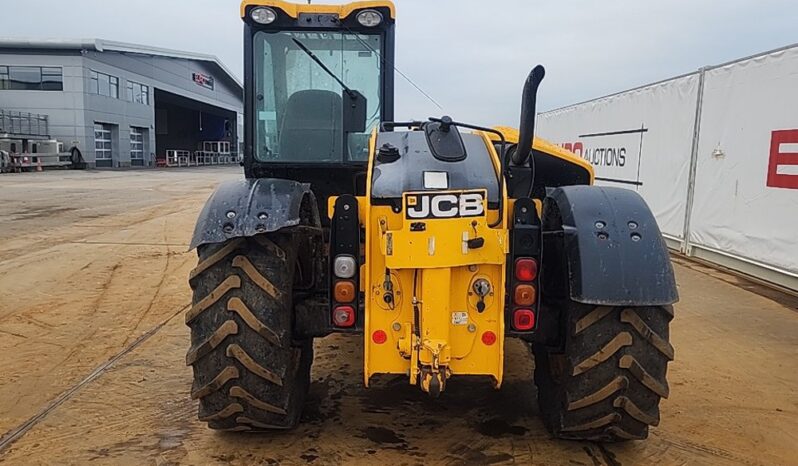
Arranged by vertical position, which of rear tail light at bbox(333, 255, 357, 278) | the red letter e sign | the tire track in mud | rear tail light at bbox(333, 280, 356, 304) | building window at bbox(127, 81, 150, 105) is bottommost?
the tire track in mud

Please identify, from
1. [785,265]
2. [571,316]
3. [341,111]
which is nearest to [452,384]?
[571,316]

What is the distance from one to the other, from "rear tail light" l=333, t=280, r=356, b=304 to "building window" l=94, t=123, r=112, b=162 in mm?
36604

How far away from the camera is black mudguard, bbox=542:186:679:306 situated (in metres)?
2.91

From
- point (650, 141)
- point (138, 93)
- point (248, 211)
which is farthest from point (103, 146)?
point (248, 211)

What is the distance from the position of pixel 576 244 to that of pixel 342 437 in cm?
161

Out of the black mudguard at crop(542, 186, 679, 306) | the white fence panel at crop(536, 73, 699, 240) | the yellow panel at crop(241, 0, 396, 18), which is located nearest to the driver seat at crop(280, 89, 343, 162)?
the yellow panel at crop(241, 0, 396, 18)

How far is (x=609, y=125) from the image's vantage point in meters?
13.1

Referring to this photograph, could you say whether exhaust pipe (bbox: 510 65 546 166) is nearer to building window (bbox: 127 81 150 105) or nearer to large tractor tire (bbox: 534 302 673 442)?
large tractor tire (bbox: 534 302 673 442)

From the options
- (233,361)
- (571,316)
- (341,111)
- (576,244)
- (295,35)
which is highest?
(295,35)

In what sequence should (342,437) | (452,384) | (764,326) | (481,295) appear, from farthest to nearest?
(764,326) < (452,384) < (342,437) < (481,295)

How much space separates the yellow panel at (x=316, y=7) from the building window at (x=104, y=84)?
34.3 m

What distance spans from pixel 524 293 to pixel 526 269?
0.39ft

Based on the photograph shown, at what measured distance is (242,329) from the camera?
311cm

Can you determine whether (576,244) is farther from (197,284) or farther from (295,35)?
(295,35)
